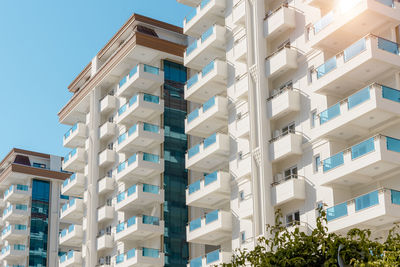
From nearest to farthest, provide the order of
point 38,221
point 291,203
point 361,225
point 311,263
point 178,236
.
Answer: point 311,263 < point 361,225 < point 291,203 < point 178,236 < point 38,221

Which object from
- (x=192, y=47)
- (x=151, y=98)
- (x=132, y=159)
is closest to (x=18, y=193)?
(x=132, y=159)

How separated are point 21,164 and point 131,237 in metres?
36.5

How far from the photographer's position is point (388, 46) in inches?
1368

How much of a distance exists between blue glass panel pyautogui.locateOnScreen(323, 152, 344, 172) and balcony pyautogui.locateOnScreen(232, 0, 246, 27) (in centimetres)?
1317

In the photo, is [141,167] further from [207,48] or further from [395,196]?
[395,196]

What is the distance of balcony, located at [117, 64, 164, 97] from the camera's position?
186 feet

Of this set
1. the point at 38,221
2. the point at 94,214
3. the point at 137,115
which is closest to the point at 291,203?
the point at 137,115

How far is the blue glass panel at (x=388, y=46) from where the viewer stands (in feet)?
114

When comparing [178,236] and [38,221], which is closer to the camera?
[178,236]

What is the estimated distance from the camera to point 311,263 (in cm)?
2259

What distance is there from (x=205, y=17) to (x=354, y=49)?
1673 cm

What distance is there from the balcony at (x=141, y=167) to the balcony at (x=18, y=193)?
103 ft

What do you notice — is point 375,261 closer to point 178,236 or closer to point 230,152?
point 230,152

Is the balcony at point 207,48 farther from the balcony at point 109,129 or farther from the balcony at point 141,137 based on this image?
the balcony at point 109,129
